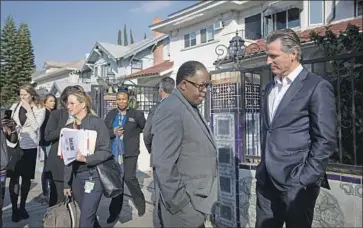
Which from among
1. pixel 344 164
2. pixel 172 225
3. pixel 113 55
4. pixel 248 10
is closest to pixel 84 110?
pixel 172 225

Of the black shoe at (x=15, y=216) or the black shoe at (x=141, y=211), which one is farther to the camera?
the black shoe at (x=141, y=211)

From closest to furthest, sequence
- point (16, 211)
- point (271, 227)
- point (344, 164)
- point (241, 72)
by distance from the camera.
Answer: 1. point (271, 227)
2. point (344, 164)
3. point (241, 72)
4. point (16, 211)

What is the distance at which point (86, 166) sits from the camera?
→ 3752 mm

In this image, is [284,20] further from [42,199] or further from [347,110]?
[42,199]

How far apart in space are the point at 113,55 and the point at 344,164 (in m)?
26.1

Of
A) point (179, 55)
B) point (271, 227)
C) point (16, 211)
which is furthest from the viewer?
point (179, 55)

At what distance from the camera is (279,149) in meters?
Result: 2.59

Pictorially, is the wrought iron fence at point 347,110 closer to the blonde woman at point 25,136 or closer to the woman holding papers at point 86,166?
the woman holding papers at point 86,166

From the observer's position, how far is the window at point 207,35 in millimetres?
18500

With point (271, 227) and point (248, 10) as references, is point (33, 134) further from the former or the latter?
point (248, 10)

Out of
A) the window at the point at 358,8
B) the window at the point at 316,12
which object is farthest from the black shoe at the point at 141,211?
the window at the point at 316,12

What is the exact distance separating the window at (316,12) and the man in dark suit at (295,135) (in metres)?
12.8

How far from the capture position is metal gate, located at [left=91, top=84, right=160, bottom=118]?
8.27 metres

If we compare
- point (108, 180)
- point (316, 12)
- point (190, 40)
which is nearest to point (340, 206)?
point (108, 180)
